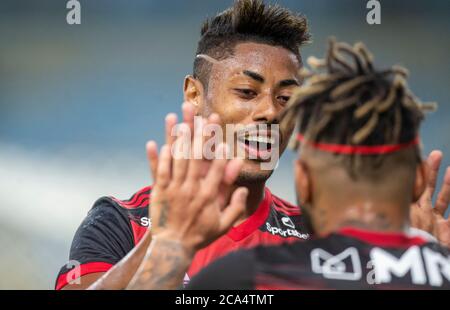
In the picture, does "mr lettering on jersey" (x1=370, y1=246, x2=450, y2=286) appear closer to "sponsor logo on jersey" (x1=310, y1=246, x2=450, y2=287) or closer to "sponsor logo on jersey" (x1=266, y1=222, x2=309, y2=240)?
"sponsor logo on jersey" (x1=310, y1=246, x2=450, y2=287)

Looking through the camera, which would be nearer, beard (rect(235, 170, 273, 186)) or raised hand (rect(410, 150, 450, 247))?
raised hand (rect(410, 150, 450, 247))

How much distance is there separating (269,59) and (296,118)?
4.95ft

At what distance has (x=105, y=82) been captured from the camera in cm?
667

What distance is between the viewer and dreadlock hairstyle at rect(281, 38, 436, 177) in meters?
1.75

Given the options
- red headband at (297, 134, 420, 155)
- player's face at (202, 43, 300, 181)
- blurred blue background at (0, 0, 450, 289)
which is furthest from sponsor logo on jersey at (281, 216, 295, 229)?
blurred blue background at (0, 0, 450, 289)

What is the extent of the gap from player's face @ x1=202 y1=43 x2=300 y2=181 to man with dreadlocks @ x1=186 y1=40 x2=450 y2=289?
1.34m

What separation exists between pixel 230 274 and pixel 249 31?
2158 mm

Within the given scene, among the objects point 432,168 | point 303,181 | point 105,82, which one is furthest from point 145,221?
point 105,82

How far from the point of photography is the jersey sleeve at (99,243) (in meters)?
2.83

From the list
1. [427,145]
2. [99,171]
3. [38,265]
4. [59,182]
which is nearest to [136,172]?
[99,171]

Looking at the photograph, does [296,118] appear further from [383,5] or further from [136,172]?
[383,5]

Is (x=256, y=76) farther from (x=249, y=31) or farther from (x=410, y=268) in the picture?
(x=410, y=268)

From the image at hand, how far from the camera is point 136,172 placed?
248 inches

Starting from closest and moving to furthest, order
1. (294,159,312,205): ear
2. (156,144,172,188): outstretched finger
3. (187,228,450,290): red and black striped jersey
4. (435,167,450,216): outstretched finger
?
(187,228,450,290): red and black striped jersey → (294,159,312,205): ear → (156,144,172,188): outstretched finger → (435,167,450,216): outstretched finger
